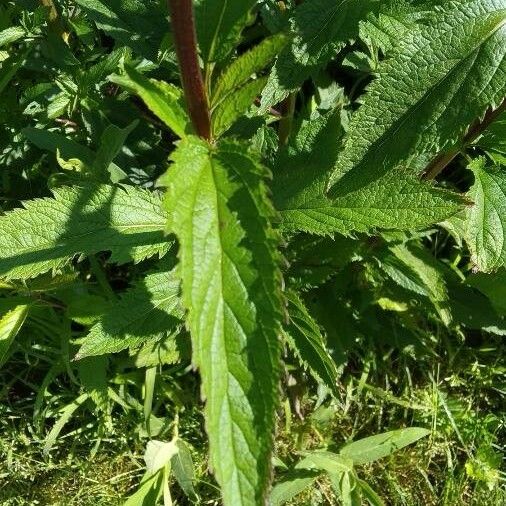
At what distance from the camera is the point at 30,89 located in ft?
6.74

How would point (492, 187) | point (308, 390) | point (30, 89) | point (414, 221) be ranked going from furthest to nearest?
1. point (308, 390)
2. point (30, 89)
3. point (492, 187)
4. point (414, 221)

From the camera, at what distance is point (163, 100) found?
113 centimetres

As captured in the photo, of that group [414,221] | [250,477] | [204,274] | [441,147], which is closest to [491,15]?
[441,147]

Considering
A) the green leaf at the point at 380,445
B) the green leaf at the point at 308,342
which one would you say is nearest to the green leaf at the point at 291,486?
the green leaf at the point at 380,445

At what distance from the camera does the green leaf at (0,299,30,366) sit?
193cm

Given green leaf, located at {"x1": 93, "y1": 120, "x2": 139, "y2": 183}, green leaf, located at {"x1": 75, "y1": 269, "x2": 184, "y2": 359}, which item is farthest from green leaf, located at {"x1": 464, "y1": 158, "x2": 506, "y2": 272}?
green leaf, located at {"x1": 93, "y1": 120, "x2": 139, "y2": 183}

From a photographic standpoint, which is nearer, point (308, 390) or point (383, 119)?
point (383, 119)

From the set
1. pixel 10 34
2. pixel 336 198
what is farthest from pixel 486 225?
pixel 10 34

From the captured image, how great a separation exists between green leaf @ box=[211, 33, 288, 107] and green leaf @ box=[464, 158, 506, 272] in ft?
2.41

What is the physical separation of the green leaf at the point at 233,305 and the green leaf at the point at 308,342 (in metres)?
0.72

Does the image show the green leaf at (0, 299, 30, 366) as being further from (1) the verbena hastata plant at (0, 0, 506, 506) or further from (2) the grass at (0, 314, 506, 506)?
(2) the grass at (0, 314, 506, 506)

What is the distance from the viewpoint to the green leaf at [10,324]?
1.93 m

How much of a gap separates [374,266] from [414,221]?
0.67 m

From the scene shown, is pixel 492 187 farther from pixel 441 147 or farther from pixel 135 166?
pixel 135 166
